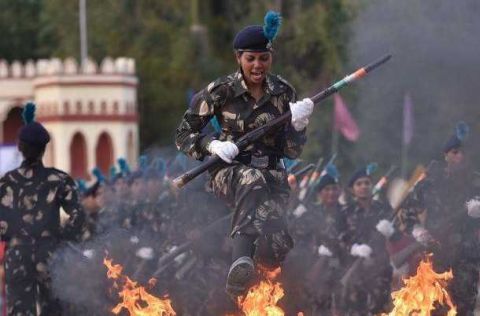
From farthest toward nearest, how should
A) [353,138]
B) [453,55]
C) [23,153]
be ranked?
[353,138] → [453,55] → [23,153]

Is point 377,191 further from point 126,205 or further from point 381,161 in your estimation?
point 381,161

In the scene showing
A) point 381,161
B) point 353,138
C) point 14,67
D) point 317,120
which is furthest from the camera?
point 14,67

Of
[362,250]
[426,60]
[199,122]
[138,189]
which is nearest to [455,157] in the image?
[362,250]

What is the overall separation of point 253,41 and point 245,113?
17.8 inches

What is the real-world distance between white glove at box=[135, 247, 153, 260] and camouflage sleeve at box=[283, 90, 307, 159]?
159 inches

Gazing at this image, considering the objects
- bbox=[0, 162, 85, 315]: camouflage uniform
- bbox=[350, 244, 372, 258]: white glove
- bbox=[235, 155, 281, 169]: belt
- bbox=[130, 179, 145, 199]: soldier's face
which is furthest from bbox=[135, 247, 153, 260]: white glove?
bbox=[235, 155, 281, 169]: belt

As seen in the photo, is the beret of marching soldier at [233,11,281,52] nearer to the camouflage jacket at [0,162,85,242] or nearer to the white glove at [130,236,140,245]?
the camouflage jacket at [0,162,85,242]

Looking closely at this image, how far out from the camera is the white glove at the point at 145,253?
44.2 ft

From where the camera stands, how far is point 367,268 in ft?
45.9

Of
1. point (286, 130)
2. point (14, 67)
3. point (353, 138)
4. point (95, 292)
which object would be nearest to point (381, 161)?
point (353, 138)

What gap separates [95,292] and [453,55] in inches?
150

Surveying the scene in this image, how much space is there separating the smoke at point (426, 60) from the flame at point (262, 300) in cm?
330

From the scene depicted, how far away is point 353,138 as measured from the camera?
77.3 ft

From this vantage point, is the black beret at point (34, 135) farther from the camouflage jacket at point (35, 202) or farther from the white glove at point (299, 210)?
the white glove at point (299, 210)
